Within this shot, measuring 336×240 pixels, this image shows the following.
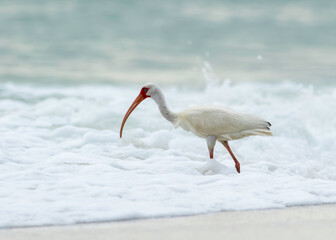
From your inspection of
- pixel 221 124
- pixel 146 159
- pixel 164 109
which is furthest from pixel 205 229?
pixel 146 159

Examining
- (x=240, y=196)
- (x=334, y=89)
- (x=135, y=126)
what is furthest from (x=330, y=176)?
(x=334, y=89)

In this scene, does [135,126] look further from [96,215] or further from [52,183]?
[96,215]

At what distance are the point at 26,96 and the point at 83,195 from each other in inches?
439

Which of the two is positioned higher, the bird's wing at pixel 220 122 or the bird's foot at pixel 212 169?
the bird's wing at pixel 220 122

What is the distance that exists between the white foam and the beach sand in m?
0.19

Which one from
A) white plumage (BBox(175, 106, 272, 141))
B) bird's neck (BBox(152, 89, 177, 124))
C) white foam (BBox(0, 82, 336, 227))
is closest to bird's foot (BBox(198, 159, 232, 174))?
white foam (BBox(0, 82, 336, 227))

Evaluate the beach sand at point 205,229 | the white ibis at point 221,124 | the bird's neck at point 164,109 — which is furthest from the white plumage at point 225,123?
the beach sand at point 205,229

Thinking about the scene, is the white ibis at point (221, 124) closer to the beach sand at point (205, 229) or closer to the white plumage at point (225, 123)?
the white plumage at point (225, 123)

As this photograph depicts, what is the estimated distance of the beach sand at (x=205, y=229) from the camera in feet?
19.3

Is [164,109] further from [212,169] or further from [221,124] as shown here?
[212,169]

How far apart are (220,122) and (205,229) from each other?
2796 millimetres

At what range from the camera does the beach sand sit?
589 cm

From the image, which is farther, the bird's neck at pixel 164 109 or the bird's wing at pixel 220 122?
the bird's neck at pixel 164 109

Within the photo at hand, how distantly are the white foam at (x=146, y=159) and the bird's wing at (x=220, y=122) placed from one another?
470 millimetres
